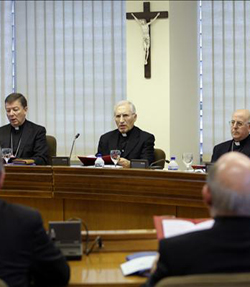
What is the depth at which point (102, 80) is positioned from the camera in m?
6.62

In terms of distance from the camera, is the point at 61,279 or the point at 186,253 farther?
the point at 61,279

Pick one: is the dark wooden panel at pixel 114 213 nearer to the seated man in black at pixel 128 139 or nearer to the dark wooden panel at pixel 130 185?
the dark wooden panel at pixel 130 185

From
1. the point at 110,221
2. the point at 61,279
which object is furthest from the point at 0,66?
the point at 61,279

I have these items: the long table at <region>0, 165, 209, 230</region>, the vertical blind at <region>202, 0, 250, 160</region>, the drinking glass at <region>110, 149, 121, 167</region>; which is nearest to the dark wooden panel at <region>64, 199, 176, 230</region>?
the long table at <region>0, 165, 209, 230</region>

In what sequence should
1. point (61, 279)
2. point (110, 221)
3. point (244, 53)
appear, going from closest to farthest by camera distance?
1. point (61, 279)
2. point (110, 221)
3. point (244, 53)

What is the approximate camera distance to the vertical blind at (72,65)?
659cm

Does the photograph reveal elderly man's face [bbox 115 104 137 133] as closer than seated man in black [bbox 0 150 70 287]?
No

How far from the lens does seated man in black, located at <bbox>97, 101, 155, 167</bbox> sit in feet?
16.9

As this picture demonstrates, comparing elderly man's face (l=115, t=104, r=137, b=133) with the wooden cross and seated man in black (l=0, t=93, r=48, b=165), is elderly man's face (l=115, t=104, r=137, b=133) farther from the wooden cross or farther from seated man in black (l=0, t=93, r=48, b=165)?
the wooden cross

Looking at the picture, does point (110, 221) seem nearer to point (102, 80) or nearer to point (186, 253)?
point (186, 253)

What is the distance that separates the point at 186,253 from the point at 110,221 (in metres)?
2.38

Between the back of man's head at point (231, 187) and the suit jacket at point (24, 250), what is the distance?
2.00ft

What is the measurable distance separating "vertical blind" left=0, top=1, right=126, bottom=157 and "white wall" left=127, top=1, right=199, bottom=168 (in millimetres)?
404

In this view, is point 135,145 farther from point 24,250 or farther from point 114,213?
point 24,250
